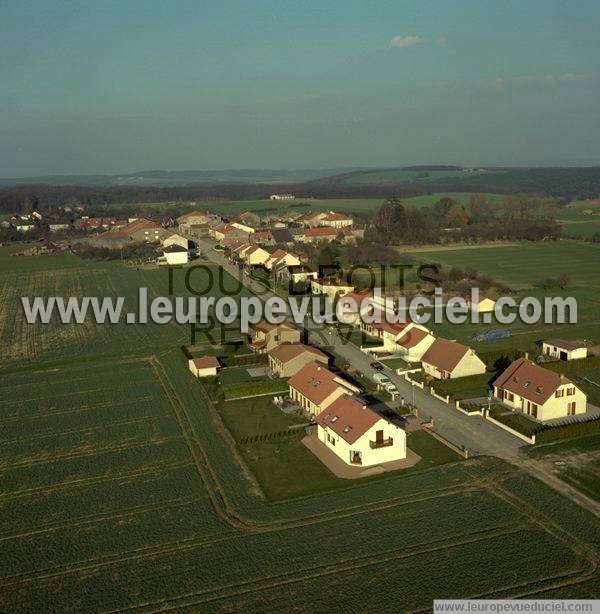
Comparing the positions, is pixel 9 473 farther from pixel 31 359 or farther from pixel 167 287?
pixel 167 287

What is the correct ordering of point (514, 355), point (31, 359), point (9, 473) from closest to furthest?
point (9, 473)
point (514, 355)
point (31, 359)

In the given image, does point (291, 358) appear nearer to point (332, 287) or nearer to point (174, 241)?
point (332, 287)

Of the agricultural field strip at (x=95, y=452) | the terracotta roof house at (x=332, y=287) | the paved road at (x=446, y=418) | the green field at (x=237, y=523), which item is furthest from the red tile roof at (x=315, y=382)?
the terracotta roof house at (x=332, y=287)

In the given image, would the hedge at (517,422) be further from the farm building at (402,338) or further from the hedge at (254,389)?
the hedge at (254,389)

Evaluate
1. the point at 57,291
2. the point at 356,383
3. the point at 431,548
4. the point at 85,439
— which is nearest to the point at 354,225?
the point at 57,291

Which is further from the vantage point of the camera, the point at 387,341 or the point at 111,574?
the point at 387,341

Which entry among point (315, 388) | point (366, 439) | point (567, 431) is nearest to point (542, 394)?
point (567, 431)

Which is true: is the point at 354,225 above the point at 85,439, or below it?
above

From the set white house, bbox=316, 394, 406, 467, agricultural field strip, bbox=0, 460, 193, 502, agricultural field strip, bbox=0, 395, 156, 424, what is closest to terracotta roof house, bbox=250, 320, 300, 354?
agricultural field strip, bbox=0, 395, 156, 424
